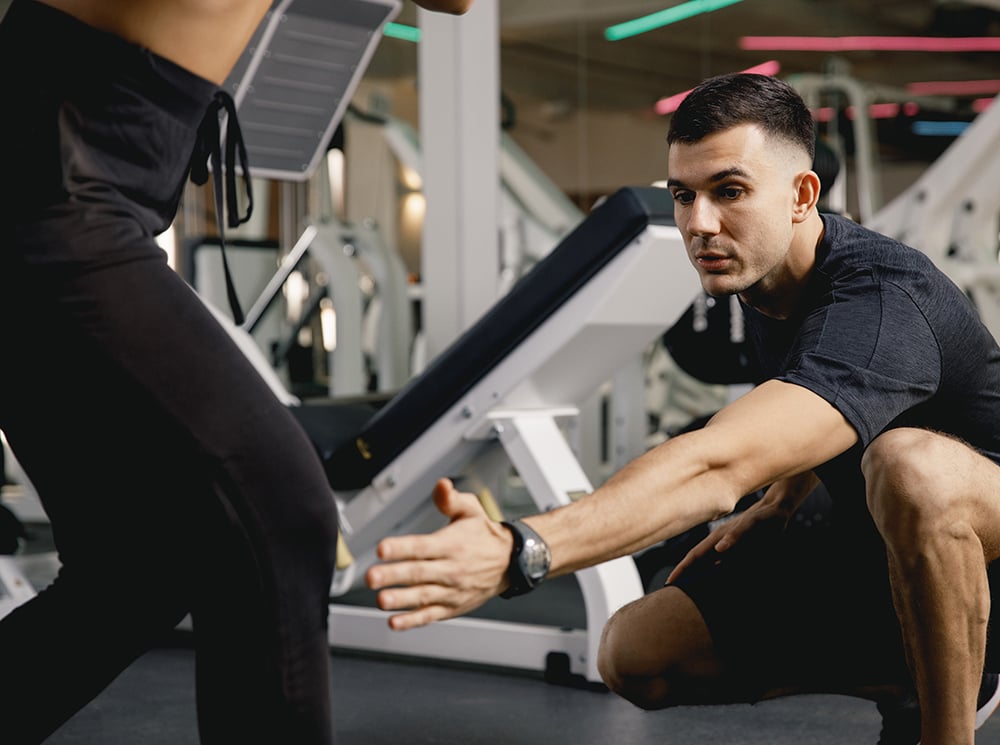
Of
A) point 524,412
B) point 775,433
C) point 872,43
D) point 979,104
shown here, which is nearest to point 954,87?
point 979,104

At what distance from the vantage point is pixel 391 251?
5.04 metres

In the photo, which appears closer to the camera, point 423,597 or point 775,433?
point 423,597

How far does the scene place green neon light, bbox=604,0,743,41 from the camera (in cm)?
478

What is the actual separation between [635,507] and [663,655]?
64 centimetres

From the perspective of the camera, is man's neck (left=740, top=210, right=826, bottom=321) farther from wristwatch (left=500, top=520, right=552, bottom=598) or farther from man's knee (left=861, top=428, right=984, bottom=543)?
wristwatch (left=500, top=520, right=552, bottom=598)

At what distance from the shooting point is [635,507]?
1.02 m

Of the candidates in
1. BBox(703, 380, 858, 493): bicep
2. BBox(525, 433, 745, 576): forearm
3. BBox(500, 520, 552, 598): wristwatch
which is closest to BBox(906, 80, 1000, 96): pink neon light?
BBox(703, 380, 858, 493): bicep

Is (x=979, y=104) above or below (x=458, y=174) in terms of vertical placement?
above

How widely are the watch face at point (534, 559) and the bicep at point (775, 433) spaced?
9.6 inches

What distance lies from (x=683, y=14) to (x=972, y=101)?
1.75m

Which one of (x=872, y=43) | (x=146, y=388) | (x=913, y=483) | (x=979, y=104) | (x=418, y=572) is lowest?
(x=913, y=483)

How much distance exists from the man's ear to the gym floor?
977 millimetres

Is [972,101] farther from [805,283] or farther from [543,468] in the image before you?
[805,283]

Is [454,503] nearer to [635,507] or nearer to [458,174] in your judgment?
[635,507]
